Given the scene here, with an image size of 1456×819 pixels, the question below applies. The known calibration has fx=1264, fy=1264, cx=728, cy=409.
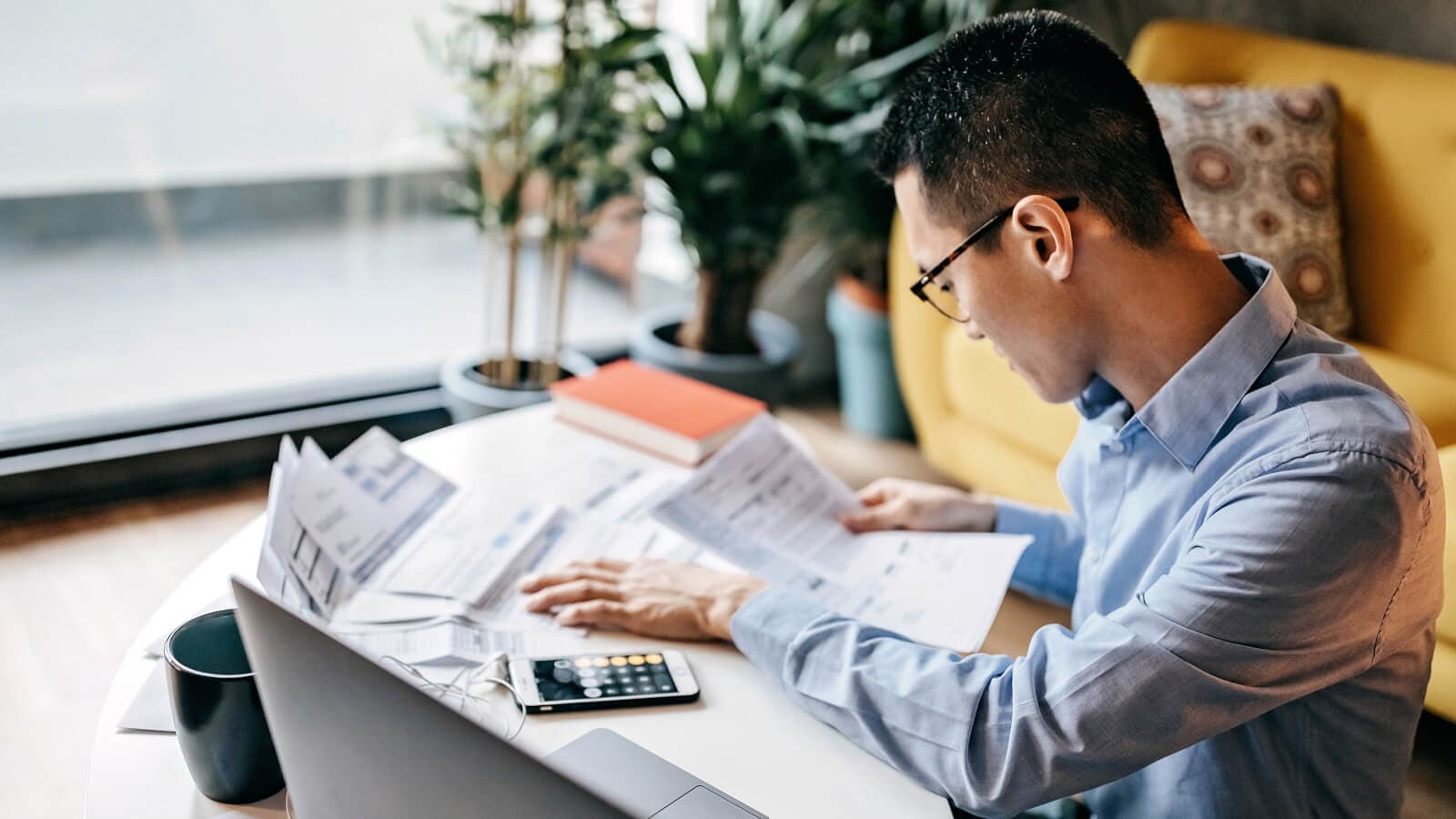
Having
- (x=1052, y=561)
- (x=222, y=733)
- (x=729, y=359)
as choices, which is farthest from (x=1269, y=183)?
(x=222, y=733)

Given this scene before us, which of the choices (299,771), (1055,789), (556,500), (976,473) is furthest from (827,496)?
(976,473)

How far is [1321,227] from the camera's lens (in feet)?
7.25

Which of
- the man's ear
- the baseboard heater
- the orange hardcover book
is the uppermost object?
the man's ear

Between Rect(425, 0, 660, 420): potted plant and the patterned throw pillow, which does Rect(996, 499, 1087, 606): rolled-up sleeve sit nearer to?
the patterned throw pillow

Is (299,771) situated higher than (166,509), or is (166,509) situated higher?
(299,771)

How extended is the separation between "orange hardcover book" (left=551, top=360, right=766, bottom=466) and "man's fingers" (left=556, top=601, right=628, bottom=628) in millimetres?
438

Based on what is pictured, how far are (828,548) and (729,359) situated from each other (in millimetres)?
1416

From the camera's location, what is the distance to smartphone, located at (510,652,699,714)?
37.5 inches

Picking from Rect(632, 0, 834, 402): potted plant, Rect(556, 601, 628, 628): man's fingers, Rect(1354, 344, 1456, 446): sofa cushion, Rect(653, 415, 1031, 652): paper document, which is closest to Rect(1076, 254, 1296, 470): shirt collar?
Rect(653, 415, 1031, 652): paper document

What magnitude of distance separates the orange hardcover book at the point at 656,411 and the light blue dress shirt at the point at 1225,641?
1.56ft

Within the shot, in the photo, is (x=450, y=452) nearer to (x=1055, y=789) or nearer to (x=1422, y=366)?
(x=1055, y=789)

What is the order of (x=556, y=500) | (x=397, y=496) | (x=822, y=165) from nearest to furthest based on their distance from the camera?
(x=397, y=496) < (x=556, y=500) < (x=822, y=165)

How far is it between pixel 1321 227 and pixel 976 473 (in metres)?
0.76

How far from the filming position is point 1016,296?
1034 millimetres
